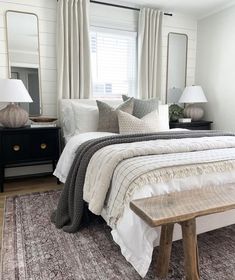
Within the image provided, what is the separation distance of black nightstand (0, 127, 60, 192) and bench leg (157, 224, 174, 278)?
6.81 ft

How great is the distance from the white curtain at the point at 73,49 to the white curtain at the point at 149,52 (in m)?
0.88

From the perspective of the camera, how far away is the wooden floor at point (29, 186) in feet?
9.63

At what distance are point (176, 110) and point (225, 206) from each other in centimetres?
285

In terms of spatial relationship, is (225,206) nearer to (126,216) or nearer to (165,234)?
(165,234)

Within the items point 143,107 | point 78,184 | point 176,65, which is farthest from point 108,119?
point 176,65

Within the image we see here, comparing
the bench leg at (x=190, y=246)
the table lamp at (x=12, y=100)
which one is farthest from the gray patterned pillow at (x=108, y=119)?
the bench leg at (x=190, y=246)

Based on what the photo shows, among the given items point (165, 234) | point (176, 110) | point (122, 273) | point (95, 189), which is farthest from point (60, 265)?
point (176, 110)

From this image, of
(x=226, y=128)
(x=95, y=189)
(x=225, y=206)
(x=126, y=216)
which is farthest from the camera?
(x=226, y=128)

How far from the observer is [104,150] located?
1.87 metres

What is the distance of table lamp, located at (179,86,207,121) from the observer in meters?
3.90

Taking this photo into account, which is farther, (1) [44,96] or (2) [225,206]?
(1) [44,96]

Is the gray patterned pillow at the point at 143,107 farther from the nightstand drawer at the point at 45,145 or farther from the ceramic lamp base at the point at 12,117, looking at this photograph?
the ceramic lamp base at the point at 12,117

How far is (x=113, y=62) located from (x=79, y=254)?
9.56 ft

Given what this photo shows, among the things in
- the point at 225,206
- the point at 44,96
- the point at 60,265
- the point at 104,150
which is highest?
the point at 44,96
